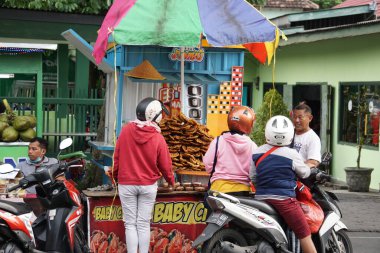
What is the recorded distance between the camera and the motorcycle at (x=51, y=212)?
6828mm

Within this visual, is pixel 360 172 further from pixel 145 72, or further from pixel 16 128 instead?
pixel 16 128

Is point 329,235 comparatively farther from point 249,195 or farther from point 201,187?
point 201,187

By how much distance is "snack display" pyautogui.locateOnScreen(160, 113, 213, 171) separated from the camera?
340 inches

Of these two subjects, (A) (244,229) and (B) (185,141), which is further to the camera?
(B) (185,141)

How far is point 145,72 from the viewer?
10219 mm

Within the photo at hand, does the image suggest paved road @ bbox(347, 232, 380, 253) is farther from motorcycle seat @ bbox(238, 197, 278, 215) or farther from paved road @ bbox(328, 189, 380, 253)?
motorcycle seat @ bbox(238, 197, 278, 215)

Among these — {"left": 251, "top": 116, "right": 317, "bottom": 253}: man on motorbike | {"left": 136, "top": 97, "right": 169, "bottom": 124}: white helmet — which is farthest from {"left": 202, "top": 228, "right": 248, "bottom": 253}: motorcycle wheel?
{"left": 136, "top": 97, "right": 169, "bottom": 124}: white helmet

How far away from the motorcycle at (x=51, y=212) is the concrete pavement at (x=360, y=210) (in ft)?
17.1

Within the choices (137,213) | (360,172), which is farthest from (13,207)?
(360,172)

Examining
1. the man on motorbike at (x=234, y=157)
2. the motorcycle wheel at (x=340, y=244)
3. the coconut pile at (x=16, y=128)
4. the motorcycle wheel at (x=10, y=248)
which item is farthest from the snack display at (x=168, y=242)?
the coconut pile at (x=16, y=128)

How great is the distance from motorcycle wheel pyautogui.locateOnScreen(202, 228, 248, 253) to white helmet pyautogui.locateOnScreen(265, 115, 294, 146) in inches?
37.6

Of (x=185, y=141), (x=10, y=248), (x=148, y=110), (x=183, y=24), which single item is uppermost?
(x=183, y=24)

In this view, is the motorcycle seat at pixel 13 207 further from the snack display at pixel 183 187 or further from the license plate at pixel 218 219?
the license plate at pixel 218 219

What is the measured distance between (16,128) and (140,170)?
3.47 metres
